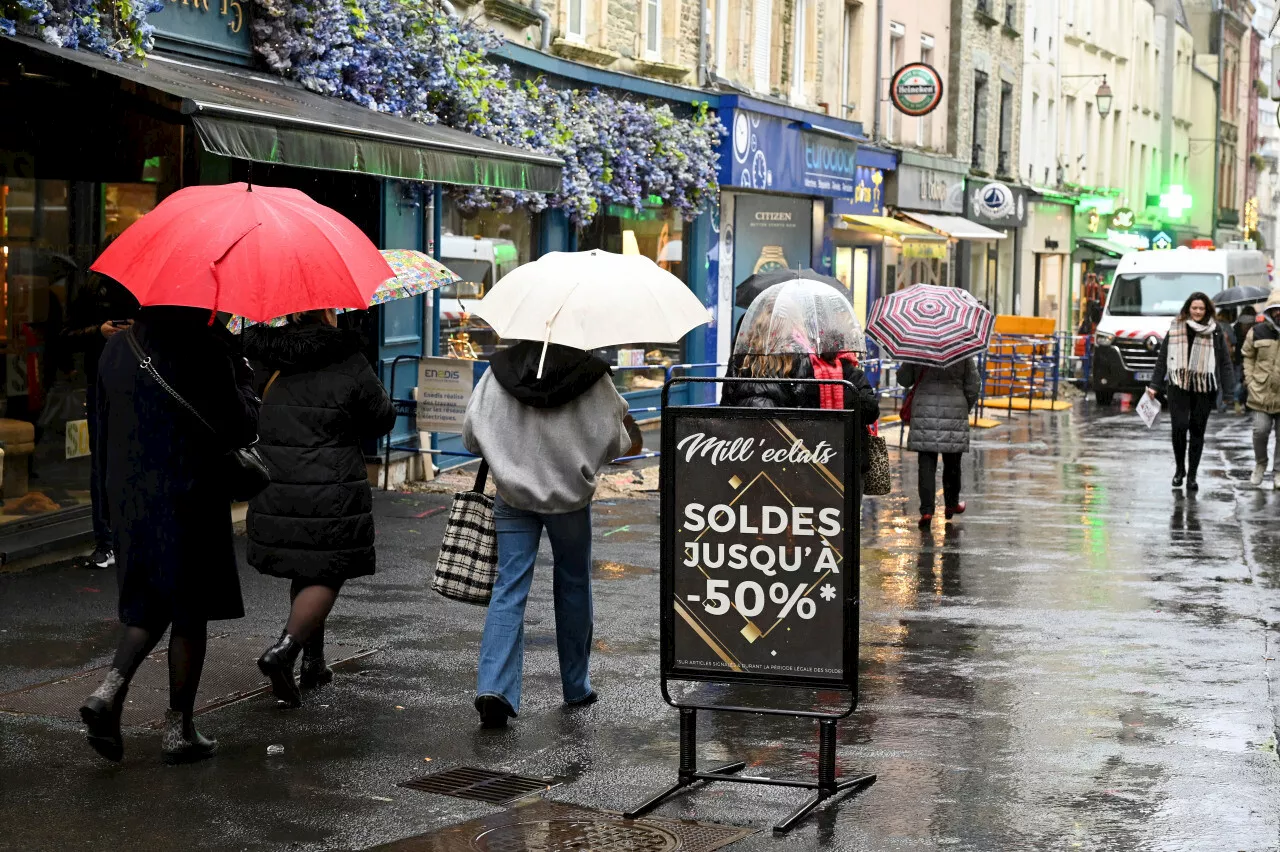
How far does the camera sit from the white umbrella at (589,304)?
268 inches

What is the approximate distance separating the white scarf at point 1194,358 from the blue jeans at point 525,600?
32.5ft

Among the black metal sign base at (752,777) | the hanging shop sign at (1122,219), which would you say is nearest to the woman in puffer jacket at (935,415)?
the black metal sign base at (752,777)

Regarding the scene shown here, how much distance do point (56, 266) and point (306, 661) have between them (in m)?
4.88

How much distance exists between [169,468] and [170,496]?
99 mm

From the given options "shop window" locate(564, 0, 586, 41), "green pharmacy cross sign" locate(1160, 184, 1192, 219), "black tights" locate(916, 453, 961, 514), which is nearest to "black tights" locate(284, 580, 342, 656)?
"black tights" locate(916, 453, 961, 514)

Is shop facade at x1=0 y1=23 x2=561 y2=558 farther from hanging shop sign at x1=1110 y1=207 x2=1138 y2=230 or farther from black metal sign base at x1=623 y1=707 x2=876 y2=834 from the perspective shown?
hanging shop sign at x1=1110 y1=207 x2=1138 y2=230

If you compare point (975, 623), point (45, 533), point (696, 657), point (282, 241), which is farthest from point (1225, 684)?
point (45, 533)

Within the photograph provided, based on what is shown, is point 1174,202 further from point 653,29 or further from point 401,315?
point 401,315

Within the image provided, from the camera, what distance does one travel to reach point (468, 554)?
278 inches

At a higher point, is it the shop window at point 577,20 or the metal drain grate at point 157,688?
the shop window at point 577,20

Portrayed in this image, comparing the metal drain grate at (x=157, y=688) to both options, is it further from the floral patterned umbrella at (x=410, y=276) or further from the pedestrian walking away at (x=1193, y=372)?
the pedestrian walking away at (x=1193, y=372)

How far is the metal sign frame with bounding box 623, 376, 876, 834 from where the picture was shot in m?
5.95

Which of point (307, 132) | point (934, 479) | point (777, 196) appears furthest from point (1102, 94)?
point (307, 132)

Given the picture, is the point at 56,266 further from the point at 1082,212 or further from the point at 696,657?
the point at 1082,212
